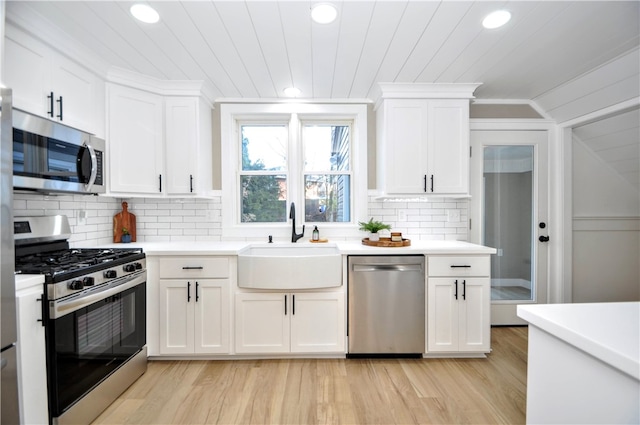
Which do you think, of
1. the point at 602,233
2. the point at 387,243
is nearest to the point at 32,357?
the point at 387,243

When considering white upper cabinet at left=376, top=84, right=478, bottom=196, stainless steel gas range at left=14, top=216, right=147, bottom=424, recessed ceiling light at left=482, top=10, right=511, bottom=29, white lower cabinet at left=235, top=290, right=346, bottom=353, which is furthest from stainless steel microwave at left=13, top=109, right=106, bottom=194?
recessed ceiling light at left=482, top=10, right=511, bottom=29

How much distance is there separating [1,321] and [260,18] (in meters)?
2.00

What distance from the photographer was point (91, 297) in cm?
166

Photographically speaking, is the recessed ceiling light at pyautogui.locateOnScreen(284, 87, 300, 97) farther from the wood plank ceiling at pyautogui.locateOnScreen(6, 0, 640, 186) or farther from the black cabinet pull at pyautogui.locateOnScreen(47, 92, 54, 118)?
the black cabinet pull at pyautogui.locateOnScreen(47, 92, 54, 118)

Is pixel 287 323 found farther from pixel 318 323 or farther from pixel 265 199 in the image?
pixel 265 199

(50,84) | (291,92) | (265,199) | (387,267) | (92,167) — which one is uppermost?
(291,92)

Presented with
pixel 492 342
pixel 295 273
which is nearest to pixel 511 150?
pixel 492 342

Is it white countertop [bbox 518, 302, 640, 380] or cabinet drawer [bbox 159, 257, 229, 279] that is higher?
white countertop [bbox 518, 302, 640, 380]

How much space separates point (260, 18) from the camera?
175 centimetres

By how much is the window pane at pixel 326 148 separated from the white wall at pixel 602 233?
2518 millimetres

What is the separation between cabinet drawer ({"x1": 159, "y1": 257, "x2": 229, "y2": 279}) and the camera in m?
2.31

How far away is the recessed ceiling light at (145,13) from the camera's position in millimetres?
1655

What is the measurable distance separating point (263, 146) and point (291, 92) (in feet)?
2.21

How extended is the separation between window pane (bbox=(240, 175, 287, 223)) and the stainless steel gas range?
1.17 metres
